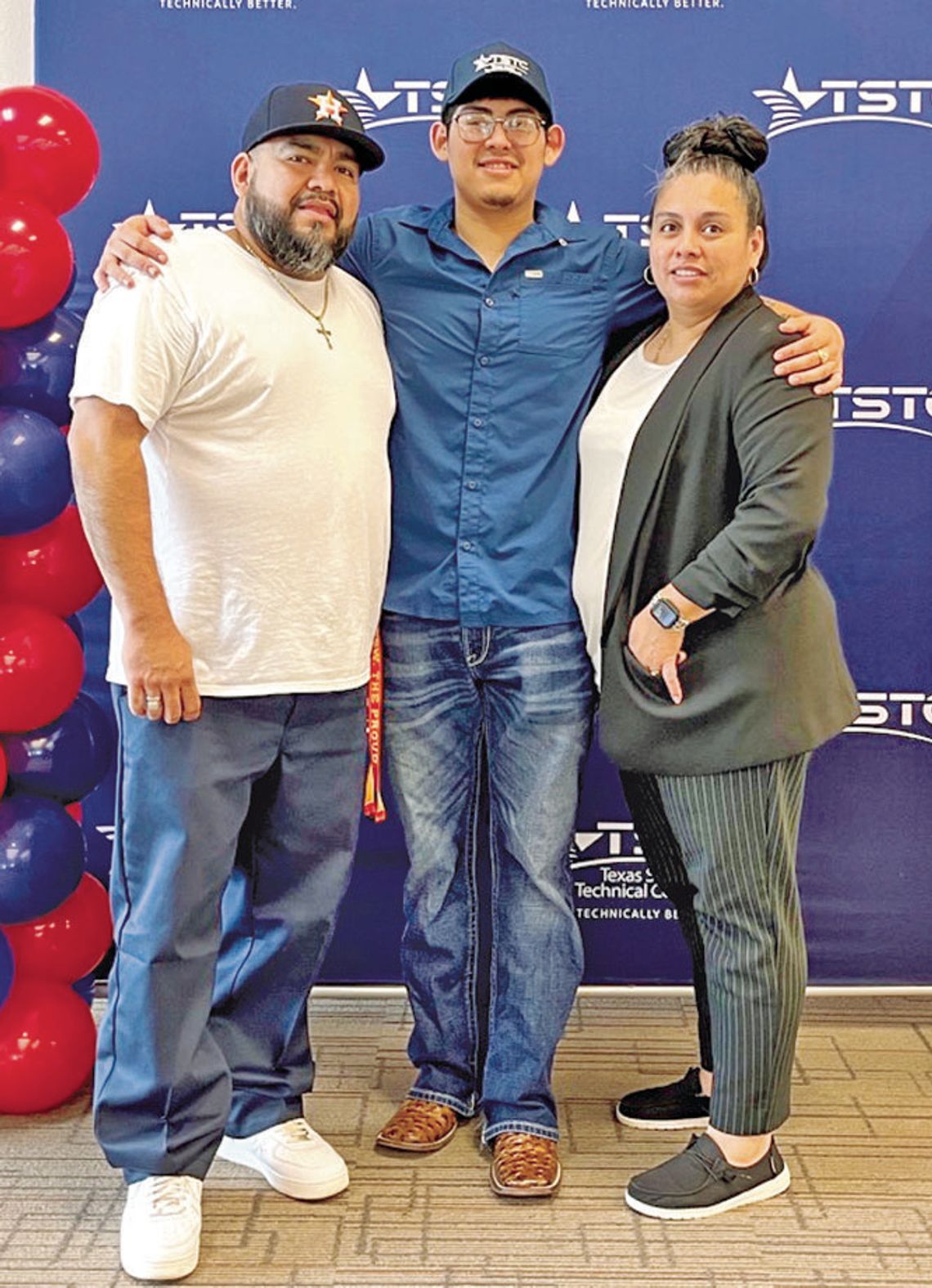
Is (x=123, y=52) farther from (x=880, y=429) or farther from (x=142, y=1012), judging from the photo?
(x=142, y=1012)

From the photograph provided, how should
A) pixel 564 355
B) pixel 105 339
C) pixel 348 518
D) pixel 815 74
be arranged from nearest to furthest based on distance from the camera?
pixel 105 339, pixel 348 518, pixel 564 355, pixel 815 74

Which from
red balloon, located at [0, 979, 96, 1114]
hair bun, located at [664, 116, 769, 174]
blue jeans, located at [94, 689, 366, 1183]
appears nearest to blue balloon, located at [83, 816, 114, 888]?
red balloon, located at [0, 979, 96, 1114]

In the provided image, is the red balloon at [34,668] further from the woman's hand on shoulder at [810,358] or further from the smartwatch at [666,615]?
the woman's hand on shoulder at [810,358]

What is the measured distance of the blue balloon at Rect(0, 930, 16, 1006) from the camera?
2555 mm

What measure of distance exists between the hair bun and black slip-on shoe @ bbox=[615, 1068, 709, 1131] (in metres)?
1.49

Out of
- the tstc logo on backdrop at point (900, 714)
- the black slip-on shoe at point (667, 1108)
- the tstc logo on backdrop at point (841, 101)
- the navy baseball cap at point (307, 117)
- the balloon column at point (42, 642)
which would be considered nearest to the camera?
the navy baseball cap at point (307, 117)

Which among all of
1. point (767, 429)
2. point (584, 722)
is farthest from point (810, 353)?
point (584, 722)

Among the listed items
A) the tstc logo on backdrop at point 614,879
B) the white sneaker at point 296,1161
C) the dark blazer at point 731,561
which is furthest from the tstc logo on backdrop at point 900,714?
the white sneaker at point 296,1161

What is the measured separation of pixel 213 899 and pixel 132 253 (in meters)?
0.89

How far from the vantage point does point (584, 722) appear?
2.40 meters

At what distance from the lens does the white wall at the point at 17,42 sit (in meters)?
2.97

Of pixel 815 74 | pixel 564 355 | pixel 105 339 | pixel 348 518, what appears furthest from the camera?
pixel 815 74

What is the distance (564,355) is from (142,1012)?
3.74 ft

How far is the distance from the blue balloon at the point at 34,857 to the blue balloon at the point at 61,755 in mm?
33
